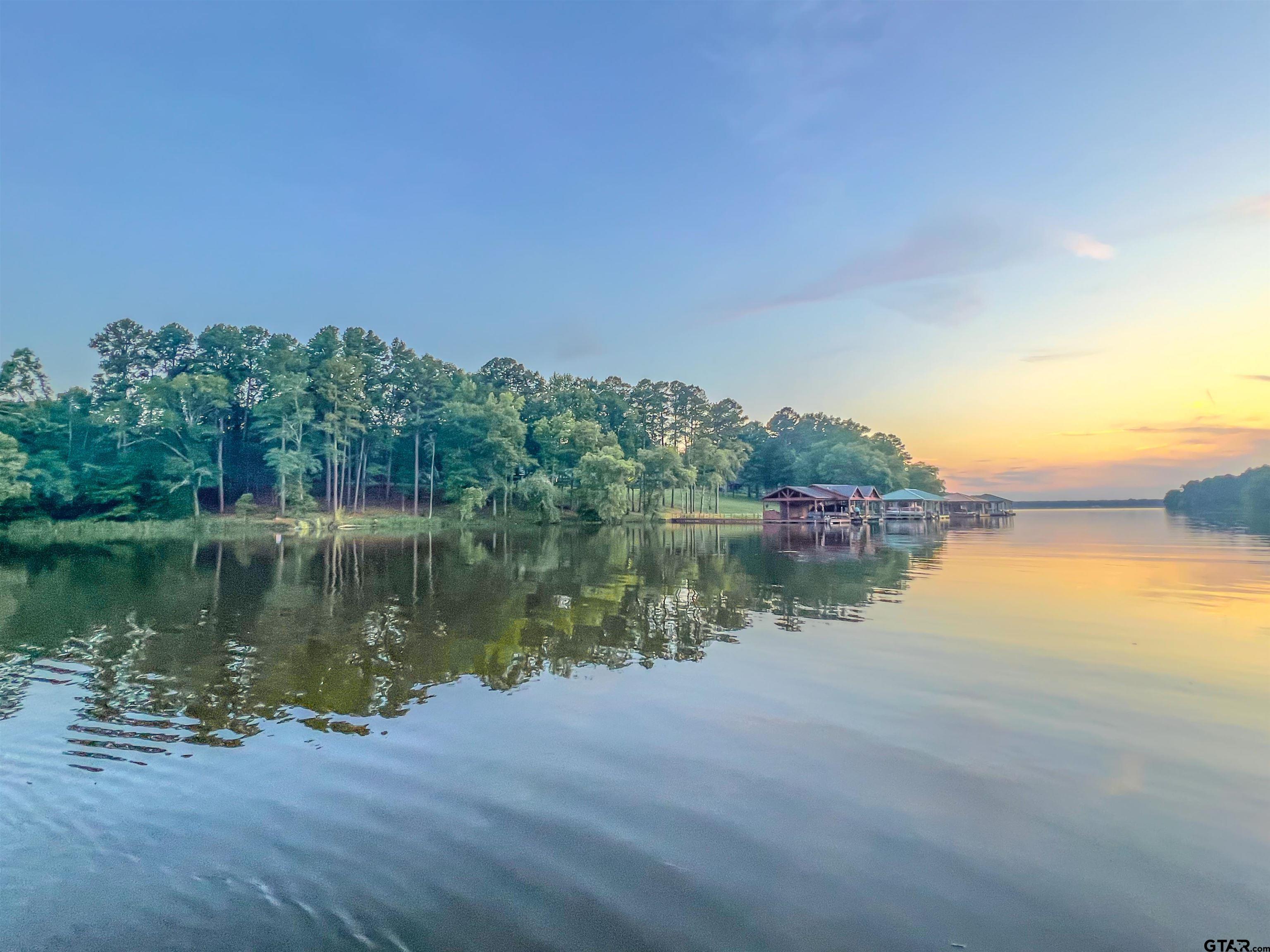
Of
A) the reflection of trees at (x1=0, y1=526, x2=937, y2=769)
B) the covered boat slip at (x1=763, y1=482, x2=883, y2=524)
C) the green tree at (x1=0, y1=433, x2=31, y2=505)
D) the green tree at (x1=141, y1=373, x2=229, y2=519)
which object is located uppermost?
the green tree at (x1=141, y1=373, x2=229, y2=519)

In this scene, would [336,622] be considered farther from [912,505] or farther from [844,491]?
[912,505]

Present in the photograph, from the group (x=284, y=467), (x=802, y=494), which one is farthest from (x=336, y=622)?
(x=802, y=494)

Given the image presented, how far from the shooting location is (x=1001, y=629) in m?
13.9

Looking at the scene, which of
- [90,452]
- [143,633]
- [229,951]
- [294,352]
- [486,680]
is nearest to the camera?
[229,951]

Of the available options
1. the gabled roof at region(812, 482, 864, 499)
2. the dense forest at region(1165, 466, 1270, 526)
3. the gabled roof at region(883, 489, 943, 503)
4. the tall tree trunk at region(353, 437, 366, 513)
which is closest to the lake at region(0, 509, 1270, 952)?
the tall tree trunk at region(353, 437, 366, 513)

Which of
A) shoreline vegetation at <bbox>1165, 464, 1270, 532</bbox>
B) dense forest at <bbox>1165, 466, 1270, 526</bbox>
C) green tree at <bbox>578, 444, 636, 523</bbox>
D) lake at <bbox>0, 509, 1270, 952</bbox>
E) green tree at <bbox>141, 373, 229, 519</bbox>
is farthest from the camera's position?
dense forest at <bbox>1165, 466, 1270, 526</bbox>

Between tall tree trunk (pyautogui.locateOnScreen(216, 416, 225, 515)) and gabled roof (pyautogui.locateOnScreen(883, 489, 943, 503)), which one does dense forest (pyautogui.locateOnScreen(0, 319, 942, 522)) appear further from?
gabled roof (pyautogui.locateOnScreen(883, 489, 943, 503))

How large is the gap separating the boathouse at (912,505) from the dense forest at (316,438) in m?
20.8

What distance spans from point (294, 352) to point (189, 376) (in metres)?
11.0

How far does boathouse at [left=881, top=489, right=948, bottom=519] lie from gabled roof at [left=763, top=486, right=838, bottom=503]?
28.4 ft

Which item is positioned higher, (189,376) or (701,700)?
(189,376)

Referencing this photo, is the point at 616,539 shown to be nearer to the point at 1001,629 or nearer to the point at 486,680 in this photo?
the point at 1001,629

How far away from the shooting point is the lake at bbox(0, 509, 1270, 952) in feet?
13.8

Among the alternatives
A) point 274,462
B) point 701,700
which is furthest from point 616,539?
point 701,700
